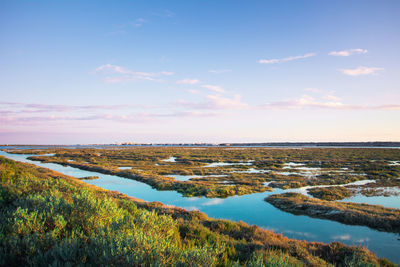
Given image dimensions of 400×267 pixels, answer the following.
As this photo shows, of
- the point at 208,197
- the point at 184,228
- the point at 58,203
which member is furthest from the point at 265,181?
the point at 58,203

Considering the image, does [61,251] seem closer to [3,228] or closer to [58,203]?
[3,228]

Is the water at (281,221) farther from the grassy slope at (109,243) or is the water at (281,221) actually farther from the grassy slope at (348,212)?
the grassy slope at (109,243)

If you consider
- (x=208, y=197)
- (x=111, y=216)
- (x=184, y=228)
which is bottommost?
(x=208, y=197)

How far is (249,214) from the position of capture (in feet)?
59.5

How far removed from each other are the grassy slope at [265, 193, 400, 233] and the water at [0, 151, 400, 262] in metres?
0.70

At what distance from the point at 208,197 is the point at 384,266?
15.9 meters

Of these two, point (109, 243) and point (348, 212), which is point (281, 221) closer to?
point (348, 212)

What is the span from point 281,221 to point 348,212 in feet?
15.6

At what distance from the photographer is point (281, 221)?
16.4m

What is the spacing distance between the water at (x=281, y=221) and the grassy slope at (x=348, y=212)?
70 cm

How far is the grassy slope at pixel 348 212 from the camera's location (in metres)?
14.7

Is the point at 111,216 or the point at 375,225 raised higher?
the point at 111,216

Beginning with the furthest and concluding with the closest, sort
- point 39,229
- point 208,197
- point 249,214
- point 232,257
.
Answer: point 208,197, point 249,214, point 232,257, point 39,229

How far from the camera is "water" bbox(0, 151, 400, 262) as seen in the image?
12600 mm
